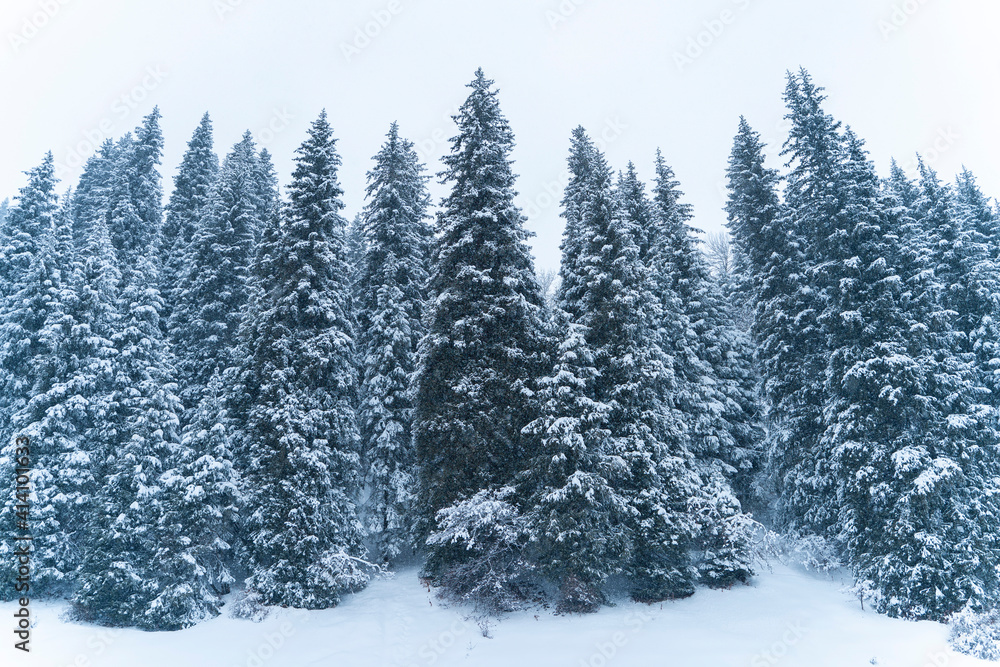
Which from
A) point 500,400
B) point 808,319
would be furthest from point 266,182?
point 808,319

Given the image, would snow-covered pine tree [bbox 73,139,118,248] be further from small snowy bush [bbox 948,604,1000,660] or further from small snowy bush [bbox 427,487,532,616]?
small snowy bush [bbox 948,604,1000,660]

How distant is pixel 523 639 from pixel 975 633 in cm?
1259

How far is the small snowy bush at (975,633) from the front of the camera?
1418cm

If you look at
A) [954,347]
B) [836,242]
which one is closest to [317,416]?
[836,242]

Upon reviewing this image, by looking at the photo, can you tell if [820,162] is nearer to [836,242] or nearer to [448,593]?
[836,242]

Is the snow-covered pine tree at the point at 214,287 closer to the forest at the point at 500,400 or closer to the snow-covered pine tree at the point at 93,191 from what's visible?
the forest at the point at 500,400

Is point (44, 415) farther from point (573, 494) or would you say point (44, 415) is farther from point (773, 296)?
point (773, 296)

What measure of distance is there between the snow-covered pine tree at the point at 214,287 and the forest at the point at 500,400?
0.14 m

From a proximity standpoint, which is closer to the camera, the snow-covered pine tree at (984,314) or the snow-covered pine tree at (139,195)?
the snow-covered pine tree at (984,314)

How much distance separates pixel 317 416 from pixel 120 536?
22.7 feet

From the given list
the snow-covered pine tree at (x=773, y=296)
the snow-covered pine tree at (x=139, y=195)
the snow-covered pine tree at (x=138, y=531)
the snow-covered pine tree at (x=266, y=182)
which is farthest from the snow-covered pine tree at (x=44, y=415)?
the snow-covered pine tree at (x=773, y=296)

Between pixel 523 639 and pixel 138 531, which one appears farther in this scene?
pixel 138 531

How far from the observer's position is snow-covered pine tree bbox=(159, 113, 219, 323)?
27516 mm

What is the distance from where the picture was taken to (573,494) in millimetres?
15906
